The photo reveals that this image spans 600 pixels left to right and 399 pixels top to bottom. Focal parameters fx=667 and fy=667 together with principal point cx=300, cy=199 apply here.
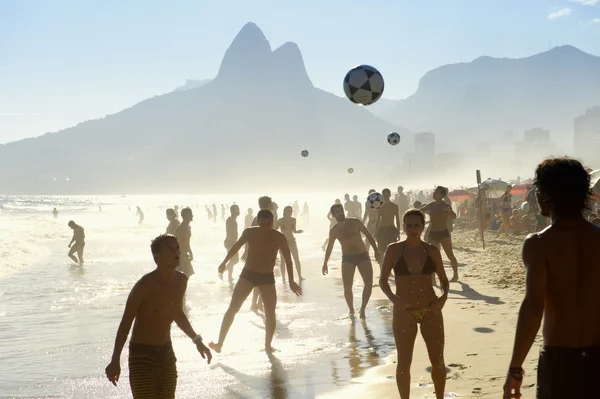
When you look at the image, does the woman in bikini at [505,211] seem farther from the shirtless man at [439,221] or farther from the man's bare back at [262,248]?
the man's bare back at [262,248]

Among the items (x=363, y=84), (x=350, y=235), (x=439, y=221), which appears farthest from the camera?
(x=439, y=221)

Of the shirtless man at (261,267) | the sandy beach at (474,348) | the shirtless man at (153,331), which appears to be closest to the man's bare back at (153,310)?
the shirtless man at (153,331)

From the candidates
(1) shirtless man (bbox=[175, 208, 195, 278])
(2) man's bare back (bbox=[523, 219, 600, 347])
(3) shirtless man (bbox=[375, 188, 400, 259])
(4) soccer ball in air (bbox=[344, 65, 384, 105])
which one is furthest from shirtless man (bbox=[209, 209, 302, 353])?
(3) shirtless man (bbox=[375, 188, 400, 259])

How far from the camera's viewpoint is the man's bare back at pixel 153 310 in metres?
→ 4.40

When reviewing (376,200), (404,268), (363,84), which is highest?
(363,84)

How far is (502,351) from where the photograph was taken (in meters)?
7.19

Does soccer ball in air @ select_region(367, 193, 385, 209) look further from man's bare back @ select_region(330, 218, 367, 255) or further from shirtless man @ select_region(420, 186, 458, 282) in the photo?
man's bare back @ select_region(330, 218, 367, 255)

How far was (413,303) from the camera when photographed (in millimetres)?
5086

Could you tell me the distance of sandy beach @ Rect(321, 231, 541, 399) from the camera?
6020 millimetres

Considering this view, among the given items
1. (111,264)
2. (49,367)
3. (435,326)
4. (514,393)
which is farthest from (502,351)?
(111,264)

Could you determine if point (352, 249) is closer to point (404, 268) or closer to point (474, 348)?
point (474, 348)

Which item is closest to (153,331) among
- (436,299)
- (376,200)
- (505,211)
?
(436,299)

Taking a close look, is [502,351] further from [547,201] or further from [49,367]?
[49,367]

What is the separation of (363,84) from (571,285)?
28.7ft
